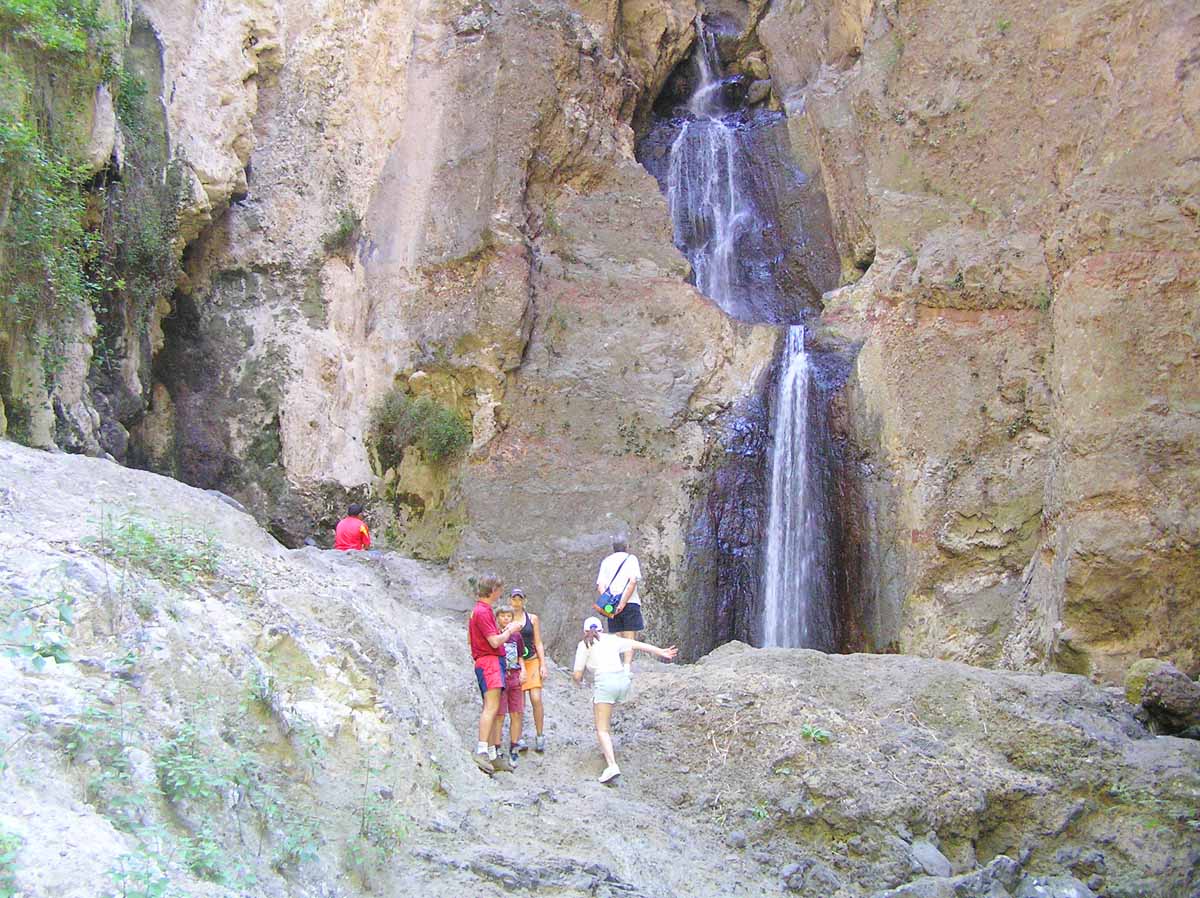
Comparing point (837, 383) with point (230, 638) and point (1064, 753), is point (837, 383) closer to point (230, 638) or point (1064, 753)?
point (1064, 753)

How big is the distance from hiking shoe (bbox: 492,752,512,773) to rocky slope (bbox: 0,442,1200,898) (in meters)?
0.22

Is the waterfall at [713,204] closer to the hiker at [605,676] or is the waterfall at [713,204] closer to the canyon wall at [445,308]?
the canyon wall at [445,308]

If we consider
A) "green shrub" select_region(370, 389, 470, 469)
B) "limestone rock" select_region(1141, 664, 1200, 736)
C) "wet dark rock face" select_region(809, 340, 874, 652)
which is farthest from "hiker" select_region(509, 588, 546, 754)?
"green shrub" select_region(370, 389, 470, 469)

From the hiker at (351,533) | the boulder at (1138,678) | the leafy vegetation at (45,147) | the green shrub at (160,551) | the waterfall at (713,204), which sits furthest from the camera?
the waterfall at (713,204)

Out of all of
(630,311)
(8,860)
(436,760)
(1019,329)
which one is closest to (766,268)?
(630,311)

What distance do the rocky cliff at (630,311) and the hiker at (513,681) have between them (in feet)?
25.3

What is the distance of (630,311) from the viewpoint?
19.7 meters

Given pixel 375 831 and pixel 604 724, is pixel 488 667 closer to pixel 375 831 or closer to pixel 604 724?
pixel 604 724

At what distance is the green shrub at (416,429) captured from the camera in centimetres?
1884

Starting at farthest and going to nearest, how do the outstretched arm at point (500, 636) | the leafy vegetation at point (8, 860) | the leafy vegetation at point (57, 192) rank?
1. the leafy vegetation at point (57, 192)
2. the outstretched arm at point (500, 636)
3. the leafy vegetation at point (8, 860)

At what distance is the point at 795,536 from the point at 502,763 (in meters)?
9.45

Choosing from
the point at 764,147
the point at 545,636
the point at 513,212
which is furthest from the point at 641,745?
the point at 764,147

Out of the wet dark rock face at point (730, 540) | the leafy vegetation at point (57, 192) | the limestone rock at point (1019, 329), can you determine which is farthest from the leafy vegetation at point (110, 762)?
the wet dark rock face at point (730, 540)

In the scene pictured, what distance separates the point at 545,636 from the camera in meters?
16.5
